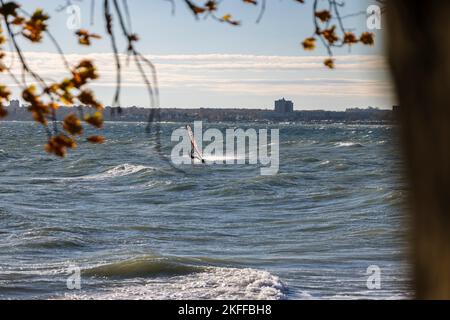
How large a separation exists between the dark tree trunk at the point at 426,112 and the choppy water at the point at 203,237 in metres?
0.12

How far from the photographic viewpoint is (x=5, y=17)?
446cm

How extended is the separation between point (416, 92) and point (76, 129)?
72.7 inches

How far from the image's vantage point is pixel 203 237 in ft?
68.2

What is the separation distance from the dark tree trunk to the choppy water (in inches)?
4.6

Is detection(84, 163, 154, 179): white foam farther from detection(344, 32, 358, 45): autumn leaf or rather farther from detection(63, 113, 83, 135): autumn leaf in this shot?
detection(63, 113, 83, 135): autumn leaf

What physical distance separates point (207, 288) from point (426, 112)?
38.9 ft

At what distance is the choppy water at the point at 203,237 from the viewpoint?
14373 millimetres

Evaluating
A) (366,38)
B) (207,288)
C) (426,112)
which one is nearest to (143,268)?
(207,288)

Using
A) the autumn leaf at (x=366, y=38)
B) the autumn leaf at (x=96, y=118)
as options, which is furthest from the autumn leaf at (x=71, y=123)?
the autumn leaf at (x=366, y=38)

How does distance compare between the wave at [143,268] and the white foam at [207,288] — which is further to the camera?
the wave at [143,268]

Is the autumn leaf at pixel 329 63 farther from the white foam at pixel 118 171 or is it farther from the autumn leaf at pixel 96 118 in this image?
the white foam at pixel 118 171

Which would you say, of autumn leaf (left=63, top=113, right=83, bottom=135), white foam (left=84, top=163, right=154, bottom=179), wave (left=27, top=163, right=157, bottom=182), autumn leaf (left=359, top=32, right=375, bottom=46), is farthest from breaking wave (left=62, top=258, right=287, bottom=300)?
white foam (left=84, top=163, right=154, bottom=179)

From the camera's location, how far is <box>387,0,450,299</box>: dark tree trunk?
265 centimetres
